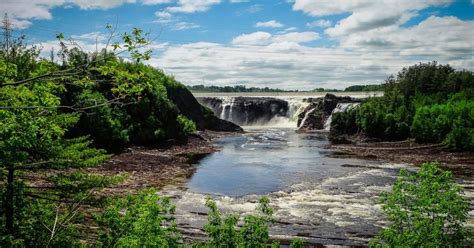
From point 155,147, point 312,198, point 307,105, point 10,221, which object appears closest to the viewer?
point 10,221

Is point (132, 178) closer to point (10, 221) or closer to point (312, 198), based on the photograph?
point (312, 198)

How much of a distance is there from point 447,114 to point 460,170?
13.7 m

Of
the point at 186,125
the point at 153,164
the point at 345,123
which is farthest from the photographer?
the point at 345,123

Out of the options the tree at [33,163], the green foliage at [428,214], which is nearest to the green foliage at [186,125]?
the tree at [33,163]

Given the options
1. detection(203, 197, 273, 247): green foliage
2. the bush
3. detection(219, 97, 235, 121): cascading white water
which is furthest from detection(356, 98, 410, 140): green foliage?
detection(203, 197, 273, 247): green foliage

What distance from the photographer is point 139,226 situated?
7.96 metres

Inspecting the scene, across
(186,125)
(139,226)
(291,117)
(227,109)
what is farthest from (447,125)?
(227,109)

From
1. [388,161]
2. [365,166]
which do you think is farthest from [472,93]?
[365,166]

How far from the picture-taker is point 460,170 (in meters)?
30.6

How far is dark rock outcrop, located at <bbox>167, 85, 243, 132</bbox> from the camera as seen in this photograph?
61031mm

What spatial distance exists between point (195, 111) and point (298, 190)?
40.7 m

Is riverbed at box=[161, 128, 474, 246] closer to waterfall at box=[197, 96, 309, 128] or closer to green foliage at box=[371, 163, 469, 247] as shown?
green foliage at box=[371, 163, 469, 247]

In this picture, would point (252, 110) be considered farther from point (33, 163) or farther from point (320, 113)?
point (33, 163)

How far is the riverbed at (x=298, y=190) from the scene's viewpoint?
1672cm
